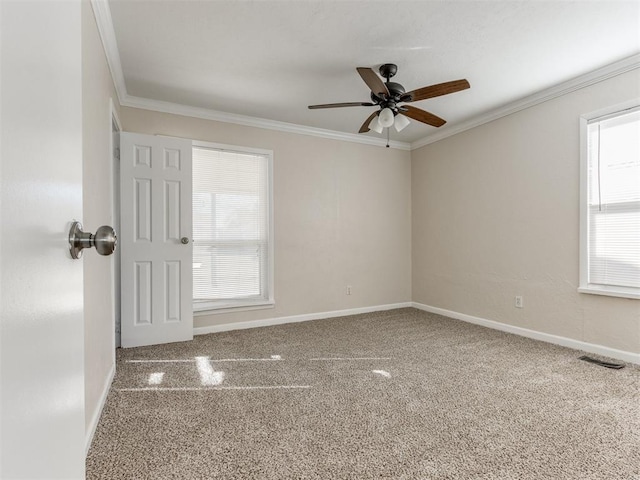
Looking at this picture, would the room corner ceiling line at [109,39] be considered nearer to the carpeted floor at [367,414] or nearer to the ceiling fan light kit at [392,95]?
the ceiling fan light kit at [392,95]

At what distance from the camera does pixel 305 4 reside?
2.22 m

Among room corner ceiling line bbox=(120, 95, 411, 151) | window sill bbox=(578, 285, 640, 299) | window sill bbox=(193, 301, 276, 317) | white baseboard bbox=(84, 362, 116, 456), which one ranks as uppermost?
room corner ceiling line bbox=(120, 95, 411, 151)

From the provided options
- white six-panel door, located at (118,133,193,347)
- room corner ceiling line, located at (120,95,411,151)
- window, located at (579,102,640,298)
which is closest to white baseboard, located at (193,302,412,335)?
white six-panel door, located at (118,133,193,347)

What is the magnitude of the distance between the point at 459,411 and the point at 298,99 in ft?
10.2

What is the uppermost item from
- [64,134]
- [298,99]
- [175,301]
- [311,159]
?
[298,99]

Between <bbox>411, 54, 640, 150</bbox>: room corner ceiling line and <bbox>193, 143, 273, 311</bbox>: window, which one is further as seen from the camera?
<bbox>193, 143, 273, 311</bbox>: window

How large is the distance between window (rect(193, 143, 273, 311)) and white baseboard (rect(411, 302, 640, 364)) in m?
2.42

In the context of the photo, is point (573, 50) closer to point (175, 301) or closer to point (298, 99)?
point (298, 99)

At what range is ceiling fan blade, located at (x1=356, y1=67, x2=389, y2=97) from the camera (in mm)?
2523

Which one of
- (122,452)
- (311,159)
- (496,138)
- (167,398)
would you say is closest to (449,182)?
(496,138)

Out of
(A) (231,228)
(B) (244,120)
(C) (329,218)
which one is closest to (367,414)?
(A) (231,228)

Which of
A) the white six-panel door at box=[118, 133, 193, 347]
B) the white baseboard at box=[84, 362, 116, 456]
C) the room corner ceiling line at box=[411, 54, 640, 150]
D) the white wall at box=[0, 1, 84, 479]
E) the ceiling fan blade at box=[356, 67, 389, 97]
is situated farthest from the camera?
the white six-panel door at box=[118, 133, 193, 347]

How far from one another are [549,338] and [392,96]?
9.23 feet

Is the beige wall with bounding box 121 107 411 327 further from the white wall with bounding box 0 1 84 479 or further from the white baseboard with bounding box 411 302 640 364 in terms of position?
the white wall with bounding box 0 1 84 479
